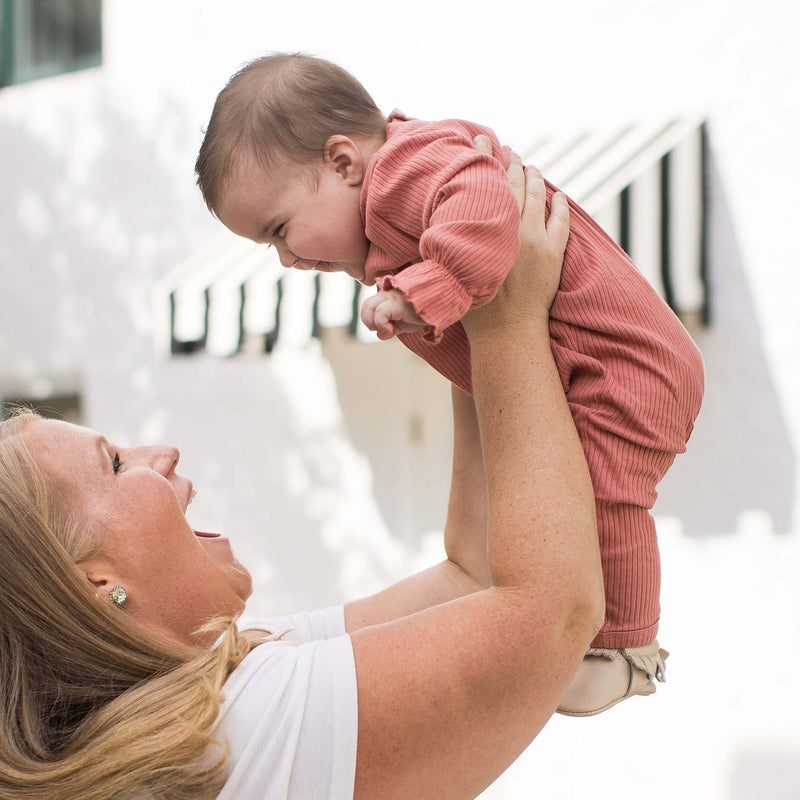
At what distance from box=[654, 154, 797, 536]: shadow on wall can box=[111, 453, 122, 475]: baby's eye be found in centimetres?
335

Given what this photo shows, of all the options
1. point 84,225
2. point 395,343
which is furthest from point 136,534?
point 84,225

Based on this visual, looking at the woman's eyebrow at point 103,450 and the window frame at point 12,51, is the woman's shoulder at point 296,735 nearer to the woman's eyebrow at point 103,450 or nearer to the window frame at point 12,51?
the woman's eyebrow at point 103,450

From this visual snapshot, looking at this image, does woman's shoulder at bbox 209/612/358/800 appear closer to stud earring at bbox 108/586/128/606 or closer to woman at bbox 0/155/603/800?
woman at bbox 0/155/603/800

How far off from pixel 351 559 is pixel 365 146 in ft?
14.0

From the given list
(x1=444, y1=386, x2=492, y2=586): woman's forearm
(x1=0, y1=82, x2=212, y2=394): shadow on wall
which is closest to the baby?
(x1=444, y1=386, x2=492, y2=586): woman's forearm

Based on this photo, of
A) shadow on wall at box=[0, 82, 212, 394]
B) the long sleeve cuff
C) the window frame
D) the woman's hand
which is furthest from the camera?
the window frame

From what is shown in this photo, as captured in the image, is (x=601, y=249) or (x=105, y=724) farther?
(x=601, y=249)

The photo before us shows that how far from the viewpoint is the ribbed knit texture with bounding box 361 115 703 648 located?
4.83 ft

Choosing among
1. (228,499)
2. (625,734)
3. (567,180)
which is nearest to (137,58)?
(228,499)

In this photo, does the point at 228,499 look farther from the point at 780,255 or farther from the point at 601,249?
the point at 601,249

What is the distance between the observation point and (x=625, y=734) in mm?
4832

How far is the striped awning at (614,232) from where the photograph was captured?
4.52m

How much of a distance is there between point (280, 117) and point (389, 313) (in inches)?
20.9

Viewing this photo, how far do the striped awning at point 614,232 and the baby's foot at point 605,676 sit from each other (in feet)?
9.97
